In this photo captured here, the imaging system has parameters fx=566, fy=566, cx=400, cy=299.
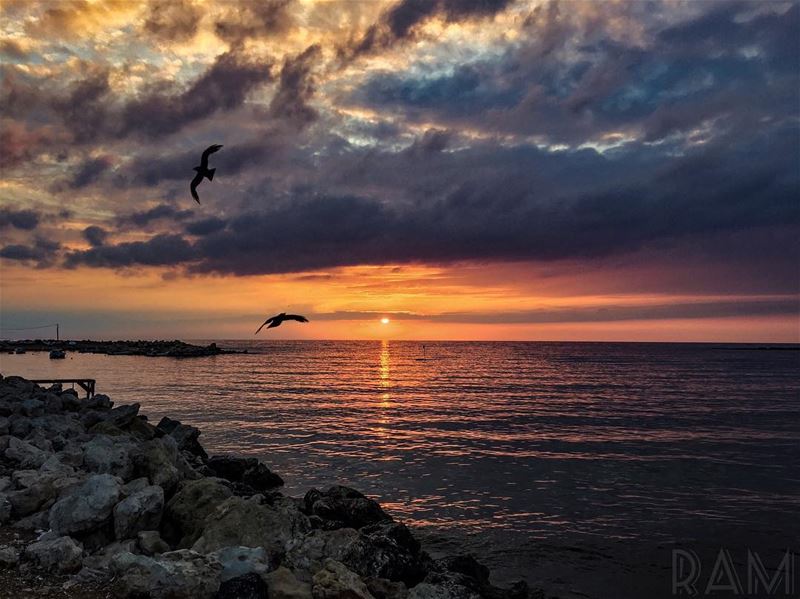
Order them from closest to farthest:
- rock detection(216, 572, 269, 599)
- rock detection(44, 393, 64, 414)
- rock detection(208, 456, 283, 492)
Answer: rock detection(216, 572, 269, 599) < rock detection(208, 456, 283, 492) < rock detection(44, 393, 64, 414)

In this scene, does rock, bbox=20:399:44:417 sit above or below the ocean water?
above

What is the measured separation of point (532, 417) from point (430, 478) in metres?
17.5

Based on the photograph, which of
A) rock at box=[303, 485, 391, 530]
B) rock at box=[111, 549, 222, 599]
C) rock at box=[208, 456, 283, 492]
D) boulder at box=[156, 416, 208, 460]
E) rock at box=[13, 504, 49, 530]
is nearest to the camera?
rock at box=[111, 549, 222, 599]

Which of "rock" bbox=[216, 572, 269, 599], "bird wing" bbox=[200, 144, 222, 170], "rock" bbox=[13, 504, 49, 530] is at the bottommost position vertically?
"rock" bbox=[216, 572, 269, 599]

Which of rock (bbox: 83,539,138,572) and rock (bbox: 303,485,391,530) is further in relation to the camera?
rock (bbox: 303,485,391,530)

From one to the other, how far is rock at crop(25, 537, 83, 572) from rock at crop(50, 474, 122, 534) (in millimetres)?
658

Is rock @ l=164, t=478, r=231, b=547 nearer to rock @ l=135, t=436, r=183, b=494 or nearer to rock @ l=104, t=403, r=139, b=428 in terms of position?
rock @ l=135, t=436, r=183, b=494

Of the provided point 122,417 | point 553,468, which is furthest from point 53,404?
point 553,468

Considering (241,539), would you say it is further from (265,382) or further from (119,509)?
(265,382)

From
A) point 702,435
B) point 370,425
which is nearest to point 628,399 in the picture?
point 702,435

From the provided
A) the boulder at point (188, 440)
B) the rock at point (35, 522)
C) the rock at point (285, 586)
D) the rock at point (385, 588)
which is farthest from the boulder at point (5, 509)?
the boulder at point (188, 440)

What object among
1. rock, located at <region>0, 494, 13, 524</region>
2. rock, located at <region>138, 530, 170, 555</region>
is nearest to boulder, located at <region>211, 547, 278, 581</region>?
rock, located at <region>138, 530, 170, 555</region>

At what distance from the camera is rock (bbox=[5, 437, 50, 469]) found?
1202 centimetres

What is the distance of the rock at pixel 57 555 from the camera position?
290 inches
